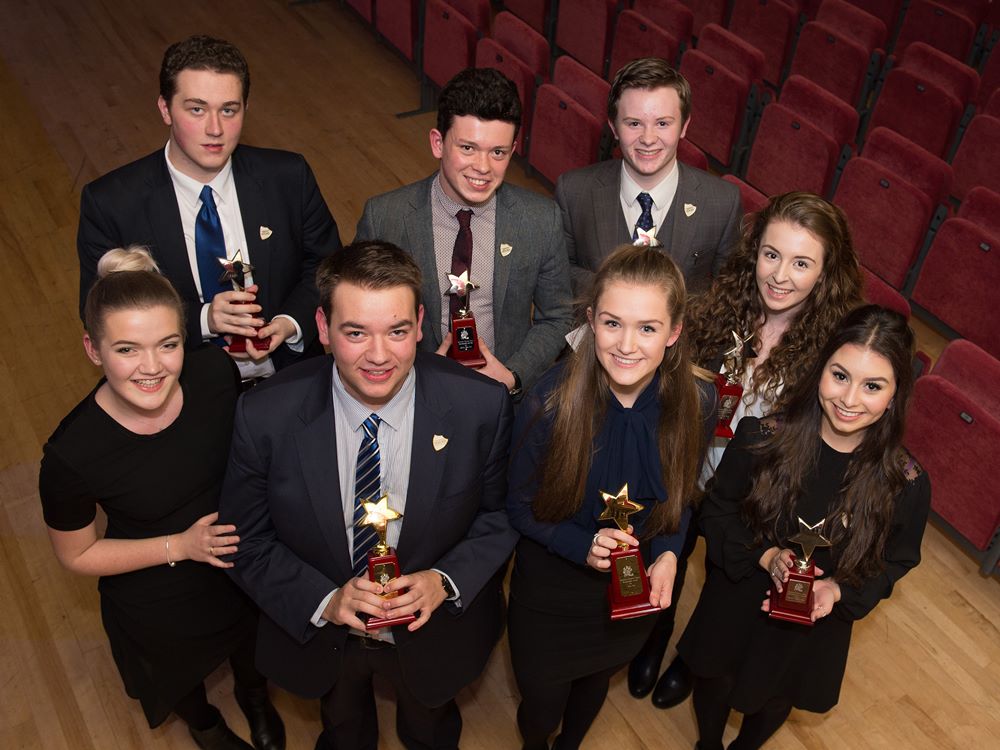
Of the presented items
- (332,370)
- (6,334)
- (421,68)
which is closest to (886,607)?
(332,370)

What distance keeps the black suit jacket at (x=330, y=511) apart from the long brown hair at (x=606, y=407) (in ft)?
0.48

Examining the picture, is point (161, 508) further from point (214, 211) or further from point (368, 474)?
point (214, 211)

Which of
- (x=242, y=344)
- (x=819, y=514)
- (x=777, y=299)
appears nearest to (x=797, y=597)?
(x=819, y=514)

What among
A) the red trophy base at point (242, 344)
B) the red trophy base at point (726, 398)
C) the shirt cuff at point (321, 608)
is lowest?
the shirt cuff at point (321, 608)

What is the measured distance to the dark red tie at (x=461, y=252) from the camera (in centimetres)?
265

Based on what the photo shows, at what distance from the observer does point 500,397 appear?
2.24 meters

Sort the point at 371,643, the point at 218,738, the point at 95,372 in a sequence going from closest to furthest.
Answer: the point at 371,643
the point at 218,738
the point at 95,372

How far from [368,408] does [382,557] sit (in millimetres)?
338

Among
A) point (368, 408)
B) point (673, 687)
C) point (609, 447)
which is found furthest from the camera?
point (673, 687)

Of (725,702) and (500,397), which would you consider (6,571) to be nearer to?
(500,397)

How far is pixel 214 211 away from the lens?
106 inches

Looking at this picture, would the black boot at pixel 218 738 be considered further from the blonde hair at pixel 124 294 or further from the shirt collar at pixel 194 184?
the shirt collar at pixel 194 184

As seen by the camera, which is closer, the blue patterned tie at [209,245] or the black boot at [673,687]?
the blue patterned tie at [209,245]

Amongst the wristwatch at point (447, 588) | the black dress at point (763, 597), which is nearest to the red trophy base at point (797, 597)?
the black dress at point (763, 597)
